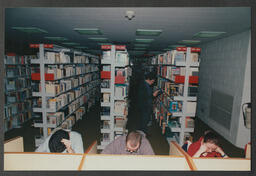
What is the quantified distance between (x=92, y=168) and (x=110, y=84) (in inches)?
89.2

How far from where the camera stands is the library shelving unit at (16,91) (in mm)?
4336

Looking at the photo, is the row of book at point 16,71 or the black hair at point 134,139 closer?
the black hair at point 134,139

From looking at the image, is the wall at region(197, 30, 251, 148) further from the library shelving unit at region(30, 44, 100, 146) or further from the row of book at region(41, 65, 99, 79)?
the row of book at region(41, 65, 99, 79)

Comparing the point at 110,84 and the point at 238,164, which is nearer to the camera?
the point at 238,164

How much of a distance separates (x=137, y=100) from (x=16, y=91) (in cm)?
400

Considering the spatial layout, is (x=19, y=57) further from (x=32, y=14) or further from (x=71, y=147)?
(x=71, y=147)

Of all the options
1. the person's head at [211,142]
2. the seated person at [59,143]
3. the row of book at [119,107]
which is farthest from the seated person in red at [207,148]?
the row of book at [119,107]

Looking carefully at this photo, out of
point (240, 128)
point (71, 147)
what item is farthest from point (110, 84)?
point (240, 128)

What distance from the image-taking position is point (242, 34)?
3.76m

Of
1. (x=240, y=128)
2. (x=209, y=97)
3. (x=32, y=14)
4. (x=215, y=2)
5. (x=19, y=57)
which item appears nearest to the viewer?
(x=215, y=2)

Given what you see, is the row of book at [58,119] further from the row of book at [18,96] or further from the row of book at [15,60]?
the row of book at [15,60]

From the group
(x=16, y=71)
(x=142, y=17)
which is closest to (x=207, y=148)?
(x=142, y=17)

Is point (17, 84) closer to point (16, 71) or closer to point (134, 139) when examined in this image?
point (16, 71)

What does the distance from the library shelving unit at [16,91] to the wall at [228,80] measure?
6.36 m
